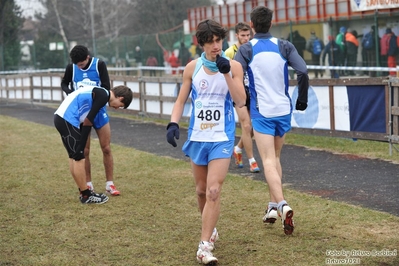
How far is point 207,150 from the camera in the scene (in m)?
6.16

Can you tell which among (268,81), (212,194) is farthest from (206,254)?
(268,81)

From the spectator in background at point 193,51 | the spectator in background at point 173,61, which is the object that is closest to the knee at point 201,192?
the spectator in background at point 193,51

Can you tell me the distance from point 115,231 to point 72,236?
42 centimetres

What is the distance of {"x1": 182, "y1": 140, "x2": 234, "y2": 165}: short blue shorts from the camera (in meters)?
6.12

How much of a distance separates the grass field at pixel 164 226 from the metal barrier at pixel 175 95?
295cm

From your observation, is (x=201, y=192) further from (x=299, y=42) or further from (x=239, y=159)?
(x=299, y=42)

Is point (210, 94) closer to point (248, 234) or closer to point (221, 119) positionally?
point (221, 119)

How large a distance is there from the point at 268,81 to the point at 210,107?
1044 mm

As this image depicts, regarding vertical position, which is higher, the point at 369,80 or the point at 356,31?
the point at 356,31

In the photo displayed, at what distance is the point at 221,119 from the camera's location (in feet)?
20.2

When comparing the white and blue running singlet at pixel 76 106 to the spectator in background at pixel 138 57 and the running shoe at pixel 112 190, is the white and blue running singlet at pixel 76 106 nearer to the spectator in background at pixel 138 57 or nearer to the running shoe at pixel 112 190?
the running shoe at pixel 112 190

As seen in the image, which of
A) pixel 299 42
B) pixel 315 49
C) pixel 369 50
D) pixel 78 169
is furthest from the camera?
pixel 299 42

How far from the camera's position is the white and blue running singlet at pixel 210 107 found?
20.0 ft

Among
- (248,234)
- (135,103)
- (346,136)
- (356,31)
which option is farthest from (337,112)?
(356,31)
